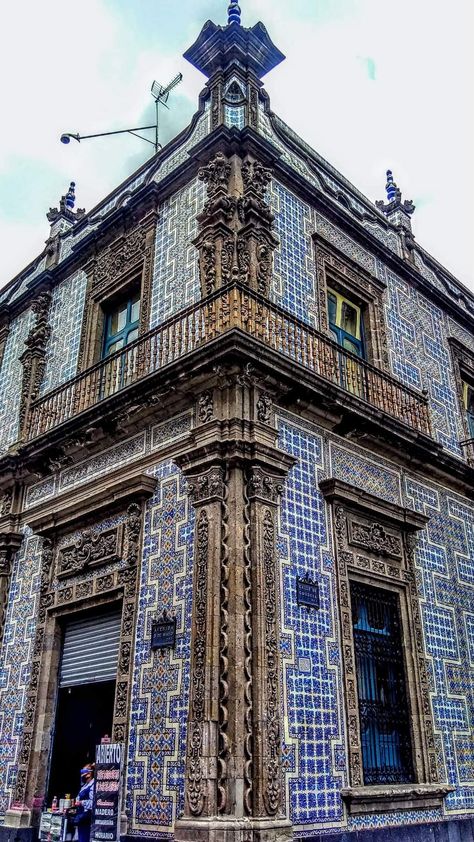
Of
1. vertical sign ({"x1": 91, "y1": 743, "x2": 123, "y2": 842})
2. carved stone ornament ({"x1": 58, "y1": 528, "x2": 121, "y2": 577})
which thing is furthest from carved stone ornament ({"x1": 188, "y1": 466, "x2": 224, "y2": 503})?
vertical sign ({"x1": 91, "y1": 743, "x2": 123, "y2": 842})

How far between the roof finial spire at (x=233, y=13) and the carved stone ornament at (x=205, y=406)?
240 inches

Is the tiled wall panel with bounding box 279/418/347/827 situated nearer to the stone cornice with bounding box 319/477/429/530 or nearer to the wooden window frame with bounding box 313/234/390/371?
the stone cornice with bounding box 319/477/429/530

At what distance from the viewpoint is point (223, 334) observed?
25.5 ft

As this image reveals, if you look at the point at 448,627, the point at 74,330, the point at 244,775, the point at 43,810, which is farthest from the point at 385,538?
the point at 74,330

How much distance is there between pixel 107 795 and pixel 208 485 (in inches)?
119

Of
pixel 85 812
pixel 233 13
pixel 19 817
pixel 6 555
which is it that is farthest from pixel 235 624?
pixel 233 13

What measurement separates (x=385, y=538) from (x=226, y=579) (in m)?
3.02

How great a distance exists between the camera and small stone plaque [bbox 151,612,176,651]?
7379mm

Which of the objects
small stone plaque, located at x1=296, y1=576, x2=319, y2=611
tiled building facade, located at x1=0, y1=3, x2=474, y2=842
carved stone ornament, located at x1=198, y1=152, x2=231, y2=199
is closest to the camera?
tiled building facade, located at x1=0, y1=3, x2=474, y2=842

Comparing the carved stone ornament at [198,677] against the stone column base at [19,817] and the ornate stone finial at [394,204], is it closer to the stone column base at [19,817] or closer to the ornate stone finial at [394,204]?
the stone column base at [19,817]

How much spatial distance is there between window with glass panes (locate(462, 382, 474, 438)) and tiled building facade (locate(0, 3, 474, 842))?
513mm

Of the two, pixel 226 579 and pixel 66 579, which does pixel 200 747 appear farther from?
pixel 66 579

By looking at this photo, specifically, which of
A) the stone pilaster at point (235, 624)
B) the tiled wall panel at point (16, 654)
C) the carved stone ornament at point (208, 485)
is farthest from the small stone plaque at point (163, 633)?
the tiled wall panel at point (16, 654)

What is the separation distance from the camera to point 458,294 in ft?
48.0
